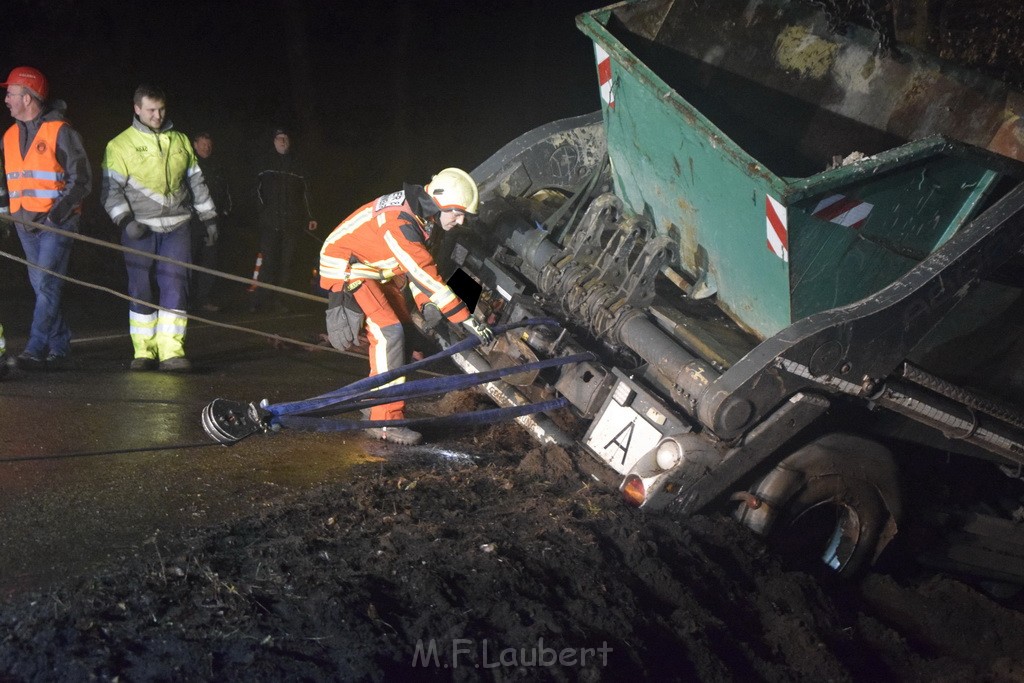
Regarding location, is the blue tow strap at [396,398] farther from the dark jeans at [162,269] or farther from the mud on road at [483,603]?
the dark jeans at [162,269]

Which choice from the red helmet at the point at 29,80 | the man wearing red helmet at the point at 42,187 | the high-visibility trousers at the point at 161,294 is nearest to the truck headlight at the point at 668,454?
the high-visibility trousers at the point at 161,294

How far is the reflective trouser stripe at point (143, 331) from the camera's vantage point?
583cm

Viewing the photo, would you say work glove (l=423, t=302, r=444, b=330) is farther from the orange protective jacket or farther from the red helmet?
the red helmet

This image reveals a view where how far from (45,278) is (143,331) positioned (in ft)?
2.18

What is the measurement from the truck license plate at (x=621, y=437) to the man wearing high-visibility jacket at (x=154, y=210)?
9.87 feet

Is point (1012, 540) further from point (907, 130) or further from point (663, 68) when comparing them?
point (663, 68)

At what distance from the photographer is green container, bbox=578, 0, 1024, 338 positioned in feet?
11.7

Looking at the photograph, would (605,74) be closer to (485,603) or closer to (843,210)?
(843,210)

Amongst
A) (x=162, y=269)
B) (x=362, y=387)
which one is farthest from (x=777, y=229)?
(x=162, y=269)

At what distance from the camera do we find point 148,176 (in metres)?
5.66

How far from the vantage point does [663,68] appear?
15.6ft

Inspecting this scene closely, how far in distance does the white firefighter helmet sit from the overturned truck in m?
0.58

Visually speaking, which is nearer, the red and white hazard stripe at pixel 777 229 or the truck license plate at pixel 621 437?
the red and white hazard stripe at pixel 777 229

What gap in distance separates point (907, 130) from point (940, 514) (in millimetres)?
2131
